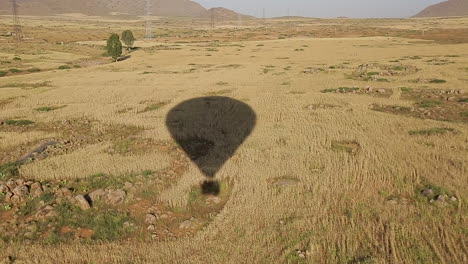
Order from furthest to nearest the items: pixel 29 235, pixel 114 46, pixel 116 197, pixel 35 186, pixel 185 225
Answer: pixel 114 46, pixel 35 186, pixel 116 197, pixel 185 225, pixel 29 235

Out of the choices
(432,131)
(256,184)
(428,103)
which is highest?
(428,103)

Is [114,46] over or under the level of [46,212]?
over

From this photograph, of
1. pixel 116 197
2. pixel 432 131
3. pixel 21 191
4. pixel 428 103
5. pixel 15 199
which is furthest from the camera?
pixel 428 103

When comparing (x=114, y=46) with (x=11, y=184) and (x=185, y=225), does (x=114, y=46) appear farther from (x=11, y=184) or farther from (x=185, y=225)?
(x=185, y=225)

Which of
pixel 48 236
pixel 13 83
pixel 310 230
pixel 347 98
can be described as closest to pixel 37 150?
pixel 48 236

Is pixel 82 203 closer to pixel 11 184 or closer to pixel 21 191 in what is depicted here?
pixel 21 191

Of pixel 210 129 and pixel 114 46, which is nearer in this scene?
pixel 210 129

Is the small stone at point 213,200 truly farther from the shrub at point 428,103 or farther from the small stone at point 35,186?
the shrub at point 428,103

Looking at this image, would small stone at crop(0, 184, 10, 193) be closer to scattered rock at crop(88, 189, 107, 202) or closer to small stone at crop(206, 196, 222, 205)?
scattered rock at crop(88, 189, 107, 202)

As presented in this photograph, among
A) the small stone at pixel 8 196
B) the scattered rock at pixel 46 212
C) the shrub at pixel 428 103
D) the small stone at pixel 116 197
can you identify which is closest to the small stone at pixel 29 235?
the scattered rock at pixel 46 212

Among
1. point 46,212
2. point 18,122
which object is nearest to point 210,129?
point 46,212
